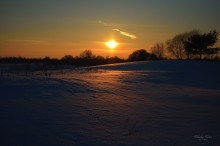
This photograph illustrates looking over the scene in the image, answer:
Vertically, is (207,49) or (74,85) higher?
(207,49)

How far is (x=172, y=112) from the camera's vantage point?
721cm

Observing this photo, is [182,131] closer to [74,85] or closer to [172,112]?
[172,112]

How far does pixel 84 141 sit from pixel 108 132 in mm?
739

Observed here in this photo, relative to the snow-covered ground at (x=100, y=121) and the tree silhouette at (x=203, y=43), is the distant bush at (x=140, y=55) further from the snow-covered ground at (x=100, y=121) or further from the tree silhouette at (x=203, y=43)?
the snow-covered ground at (x=100, y=121)

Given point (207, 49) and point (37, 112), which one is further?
point (207, 49)

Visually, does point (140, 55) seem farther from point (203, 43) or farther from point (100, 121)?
point (100, 121)

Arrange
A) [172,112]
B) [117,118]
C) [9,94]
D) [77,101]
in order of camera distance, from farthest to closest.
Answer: [9,94]
[77,101]
[172,112]
[117,118]

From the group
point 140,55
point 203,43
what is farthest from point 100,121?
point 140,55

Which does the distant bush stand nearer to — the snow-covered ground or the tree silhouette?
the tree silhouette

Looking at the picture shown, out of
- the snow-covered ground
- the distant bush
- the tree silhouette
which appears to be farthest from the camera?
the distant bush

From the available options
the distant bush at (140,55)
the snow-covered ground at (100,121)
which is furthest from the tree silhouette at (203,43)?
the snow-covered ground at (100,121)

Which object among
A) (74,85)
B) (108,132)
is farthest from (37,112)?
(74,85)

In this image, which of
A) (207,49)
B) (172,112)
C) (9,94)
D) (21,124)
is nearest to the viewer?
(21,124)

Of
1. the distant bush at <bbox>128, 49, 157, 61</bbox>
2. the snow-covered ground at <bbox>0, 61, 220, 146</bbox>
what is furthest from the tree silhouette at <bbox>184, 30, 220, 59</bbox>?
the snow-covered ground at <bbox>0, 61, 220, 146</bbox>
